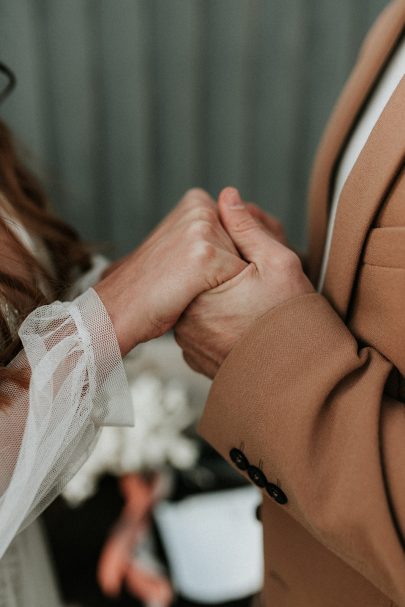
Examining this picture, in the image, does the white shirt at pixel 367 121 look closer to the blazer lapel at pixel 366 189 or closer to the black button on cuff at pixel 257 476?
the blazer lapel at pixel 366 189

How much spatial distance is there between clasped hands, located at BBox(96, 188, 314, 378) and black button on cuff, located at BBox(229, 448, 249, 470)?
11 centimetres

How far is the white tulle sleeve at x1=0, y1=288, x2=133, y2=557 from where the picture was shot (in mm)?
581

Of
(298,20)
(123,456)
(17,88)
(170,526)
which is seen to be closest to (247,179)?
(298,20)

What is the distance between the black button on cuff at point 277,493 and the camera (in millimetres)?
611

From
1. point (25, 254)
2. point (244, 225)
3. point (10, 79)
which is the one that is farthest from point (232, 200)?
point (10, 79)

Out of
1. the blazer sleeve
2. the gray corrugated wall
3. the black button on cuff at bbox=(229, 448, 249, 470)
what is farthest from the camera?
the gray corrugated wall

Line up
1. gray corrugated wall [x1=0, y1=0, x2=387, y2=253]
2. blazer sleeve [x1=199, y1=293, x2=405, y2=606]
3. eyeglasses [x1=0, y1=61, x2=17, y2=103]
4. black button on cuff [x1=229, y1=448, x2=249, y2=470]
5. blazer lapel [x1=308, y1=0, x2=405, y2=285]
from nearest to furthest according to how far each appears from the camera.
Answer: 1. blazer sleeve [x1=199, y1=293, x2=405, y2=606]
2. black button on cuff [x1=229, y1=448, x2=249, y2=470]
3. blazer lapel [x1=308, y1=0, x2=405, y2=285]
4. eyeglasses [x1=0, y1=61, x2=17, y2=103]
5. gray corrugated wall [x1=0, y1=0, x2=387, y2=253]

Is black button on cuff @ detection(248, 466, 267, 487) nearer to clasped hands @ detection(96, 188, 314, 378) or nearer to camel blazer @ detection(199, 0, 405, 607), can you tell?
camel blazer @ detection(199, 0, 405, 607)

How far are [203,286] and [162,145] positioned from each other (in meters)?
0.90

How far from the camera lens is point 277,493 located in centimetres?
62

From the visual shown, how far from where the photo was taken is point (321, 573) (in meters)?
0.70

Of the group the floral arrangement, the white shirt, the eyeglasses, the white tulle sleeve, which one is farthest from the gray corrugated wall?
the white tulle sleeve

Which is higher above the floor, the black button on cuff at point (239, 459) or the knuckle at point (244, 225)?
the knuckle at point (244, 225)

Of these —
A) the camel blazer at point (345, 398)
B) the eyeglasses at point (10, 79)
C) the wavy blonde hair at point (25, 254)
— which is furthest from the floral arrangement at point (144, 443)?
the camel blazer at point (345, 398)
